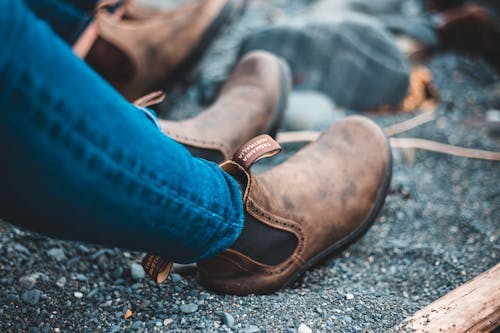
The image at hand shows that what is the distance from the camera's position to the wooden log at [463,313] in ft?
2.85

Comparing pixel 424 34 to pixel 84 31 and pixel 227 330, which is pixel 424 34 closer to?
pixel 84 31

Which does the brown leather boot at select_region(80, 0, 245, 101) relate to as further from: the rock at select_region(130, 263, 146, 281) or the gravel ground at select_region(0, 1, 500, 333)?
the rock at select_region(130, 263, 146, 281)

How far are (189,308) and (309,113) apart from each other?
3.61ft

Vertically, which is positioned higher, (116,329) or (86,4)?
(86,4)

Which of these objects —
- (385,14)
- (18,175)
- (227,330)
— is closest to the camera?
(18,175)

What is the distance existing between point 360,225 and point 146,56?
101cm

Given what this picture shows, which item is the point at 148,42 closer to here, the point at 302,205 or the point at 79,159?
the point at 302,205

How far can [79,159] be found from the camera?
0.61 metres

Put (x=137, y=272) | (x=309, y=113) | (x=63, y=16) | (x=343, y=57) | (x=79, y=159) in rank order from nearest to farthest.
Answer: (x=79, y=159)
(x=137, y=272)
(x=63, y=16)
(x=309, y=113)
(x=343, y=57)

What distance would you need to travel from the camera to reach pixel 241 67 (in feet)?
5.40

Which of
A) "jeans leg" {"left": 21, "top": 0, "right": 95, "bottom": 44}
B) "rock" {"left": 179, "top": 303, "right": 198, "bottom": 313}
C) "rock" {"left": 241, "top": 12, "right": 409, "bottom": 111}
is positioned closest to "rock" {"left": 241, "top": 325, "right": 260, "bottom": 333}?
"rock" {"left": 179, "top": 303, "right": 198, "bottom": 313}

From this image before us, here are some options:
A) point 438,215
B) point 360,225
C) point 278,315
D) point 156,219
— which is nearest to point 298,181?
point 360,225

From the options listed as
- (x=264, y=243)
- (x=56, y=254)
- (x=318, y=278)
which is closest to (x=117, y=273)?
(x=56, y=254)

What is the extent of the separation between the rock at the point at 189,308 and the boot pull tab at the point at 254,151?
0.99 ft
